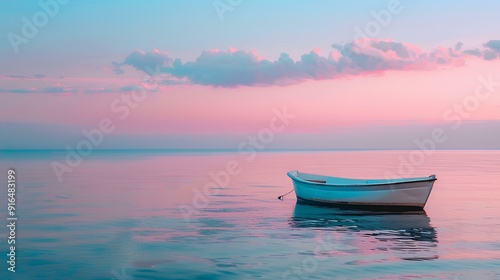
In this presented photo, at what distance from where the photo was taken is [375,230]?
2225 cm

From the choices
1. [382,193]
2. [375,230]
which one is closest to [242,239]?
[375,230]

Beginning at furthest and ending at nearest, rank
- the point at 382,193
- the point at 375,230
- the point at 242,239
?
the point at 382,193, the point at 375,230, the point at 242,239

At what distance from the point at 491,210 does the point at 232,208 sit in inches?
548

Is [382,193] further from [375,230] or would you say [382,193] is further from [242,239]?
[242,239]

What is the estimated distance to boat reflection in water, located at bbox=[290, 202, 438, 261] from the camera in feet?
57.8

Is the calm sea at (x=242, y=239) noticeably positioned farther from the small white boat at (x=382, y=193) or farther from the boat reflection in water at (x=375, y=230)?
the small white boat at (x=382, y=193)

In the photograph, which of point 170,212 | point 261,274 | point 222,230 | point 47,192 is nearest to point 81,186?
point 47,192

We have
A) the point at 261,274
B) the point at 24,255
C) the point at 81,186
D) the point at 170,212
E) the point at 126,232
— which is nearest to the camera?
the point at 261,274

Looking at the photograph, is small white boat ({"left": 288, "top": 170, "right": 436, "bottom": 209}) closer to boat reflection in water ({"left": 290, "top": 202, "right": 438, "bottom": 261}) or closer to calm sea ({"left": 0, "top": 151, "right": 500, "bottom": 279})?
boat reflection in water ({"left": 290, "top": 202, "right": 438, "bottom": 261})

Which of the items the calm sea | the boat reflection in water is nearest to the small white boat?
the boat reflection in water

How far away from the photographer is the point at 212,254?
17.0 m

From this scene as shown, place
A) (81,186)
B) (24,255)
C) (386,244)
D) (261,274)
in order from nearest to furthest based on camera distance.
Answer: (261,274) < (24,255) < (386,244) < (81,186)

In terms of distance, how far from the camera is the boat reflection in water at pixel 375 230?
17.6 metres

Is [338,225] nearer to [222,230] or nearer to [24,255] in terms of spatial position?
[222,230]
